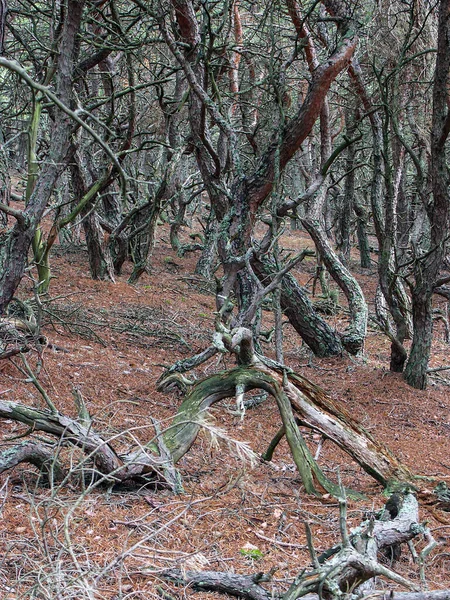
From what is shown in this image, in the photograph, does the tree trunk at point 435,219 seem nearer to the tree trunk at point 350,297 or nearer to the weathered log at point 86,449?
the tree trunk at point 350,297

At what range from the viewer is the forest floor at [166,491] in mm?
2750

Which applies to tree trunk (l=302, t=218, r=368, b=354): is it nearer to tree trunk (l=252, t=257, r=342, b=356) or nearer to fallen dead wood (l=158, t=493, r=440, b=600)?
tree trunk (l=252, t=257, r=342, b=356)

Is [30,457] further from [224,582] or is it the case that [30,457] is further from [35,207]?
[35,207]

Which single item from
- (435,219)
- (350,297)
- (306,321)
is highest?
(435,219)

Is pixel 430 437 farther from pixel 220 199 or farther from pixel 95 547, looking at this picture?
pixel 95 547

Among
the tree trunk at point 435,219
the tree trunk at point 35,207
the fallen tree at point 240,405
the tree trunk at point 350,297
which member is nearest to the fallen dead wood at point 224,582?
the fallen tree at point 240,405

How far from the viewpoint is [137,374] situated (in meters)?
6.75

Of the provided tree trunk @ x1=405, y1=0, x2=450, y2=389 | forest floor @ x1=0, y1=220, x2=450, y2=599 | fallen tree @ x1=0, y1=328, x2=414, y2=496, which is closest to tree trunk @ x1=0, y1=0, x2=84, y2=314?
forest floor @ x1=0, y1=220, x2=450, y2=599

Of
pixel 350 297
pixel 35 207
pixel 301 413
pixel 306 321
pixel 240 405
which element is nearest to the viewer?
pixel 240 405

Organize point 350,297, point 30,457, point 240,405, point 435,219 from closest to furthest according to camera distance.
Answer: point 30,457 → point 240,405 → point 435,219 → point 350,297

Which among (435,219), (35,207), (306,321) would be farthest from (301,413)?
(306,321)

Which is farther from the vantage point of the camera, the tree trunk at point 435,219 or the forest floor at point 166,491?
the tree trunk at point 435,219

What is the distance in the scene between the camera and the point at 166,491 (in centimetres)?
376

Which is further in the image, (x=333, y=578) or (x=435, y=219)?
(x=435, y=219)
